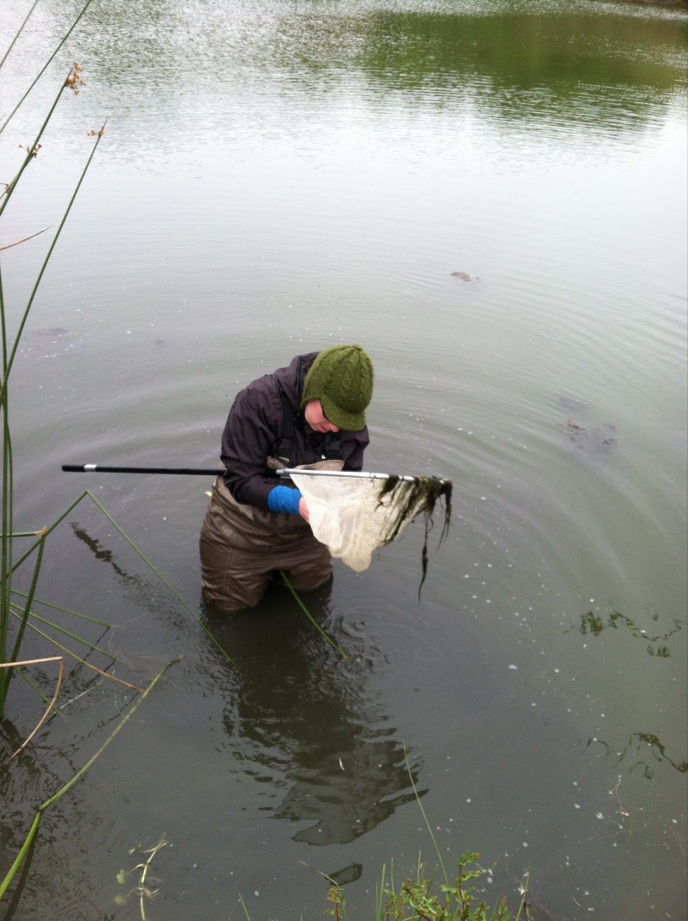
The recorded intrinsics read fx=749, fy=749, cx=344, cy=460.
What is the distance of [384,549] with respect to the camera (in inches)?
207

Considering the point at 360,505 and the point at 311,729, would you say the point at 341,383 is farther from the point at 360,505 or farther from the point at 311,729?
the point at 311,729

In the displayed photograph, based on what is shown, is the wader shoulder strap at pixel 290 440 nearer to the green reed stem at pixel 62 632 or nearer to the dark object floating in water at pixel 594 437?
the green reed stem at pixel 62 632

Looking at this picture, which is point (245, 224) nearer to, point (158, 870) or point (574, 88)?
point (158, 870)

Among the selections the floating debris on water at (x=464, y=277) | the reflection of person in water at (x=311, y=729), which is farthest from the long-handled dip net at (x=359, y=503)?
the floating debris on water at (x=464, y=277)

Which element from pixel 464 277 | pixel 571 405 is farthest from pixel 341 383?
pixel 464 277

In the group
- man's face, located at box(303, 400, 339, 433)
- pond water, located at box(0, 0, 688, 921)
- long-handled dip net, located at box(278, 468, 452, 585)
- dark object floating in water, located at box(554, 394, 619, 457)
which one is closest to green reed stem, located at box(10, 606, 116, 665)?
pond water, located at box(0, 0, 688, 921)

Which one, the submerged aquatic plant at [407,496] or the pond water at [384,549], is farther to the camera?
the submerged aquatic plant at [407,496]

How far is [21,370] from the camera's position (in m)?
6.89

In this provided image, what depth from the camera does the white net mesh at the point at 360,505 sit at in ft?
12.1

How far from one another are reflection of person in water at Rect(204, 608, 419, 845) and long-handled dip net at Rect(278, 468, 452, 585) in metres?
0.89

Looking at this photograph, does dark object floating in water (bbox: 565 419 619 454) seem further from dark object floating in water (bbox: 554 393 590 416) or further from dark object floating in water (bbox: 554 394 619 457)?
dark object floating in water (bbox: 554 393 590 416)

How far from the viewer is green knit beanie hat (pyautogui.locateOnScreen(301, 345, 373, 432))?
3.41 metres

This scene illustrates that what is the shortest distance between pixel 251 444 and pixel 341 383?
63cm

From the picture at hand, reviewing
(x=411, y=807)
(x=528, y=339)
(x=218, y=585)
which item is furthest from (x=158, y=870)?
(x=528, y=339)
